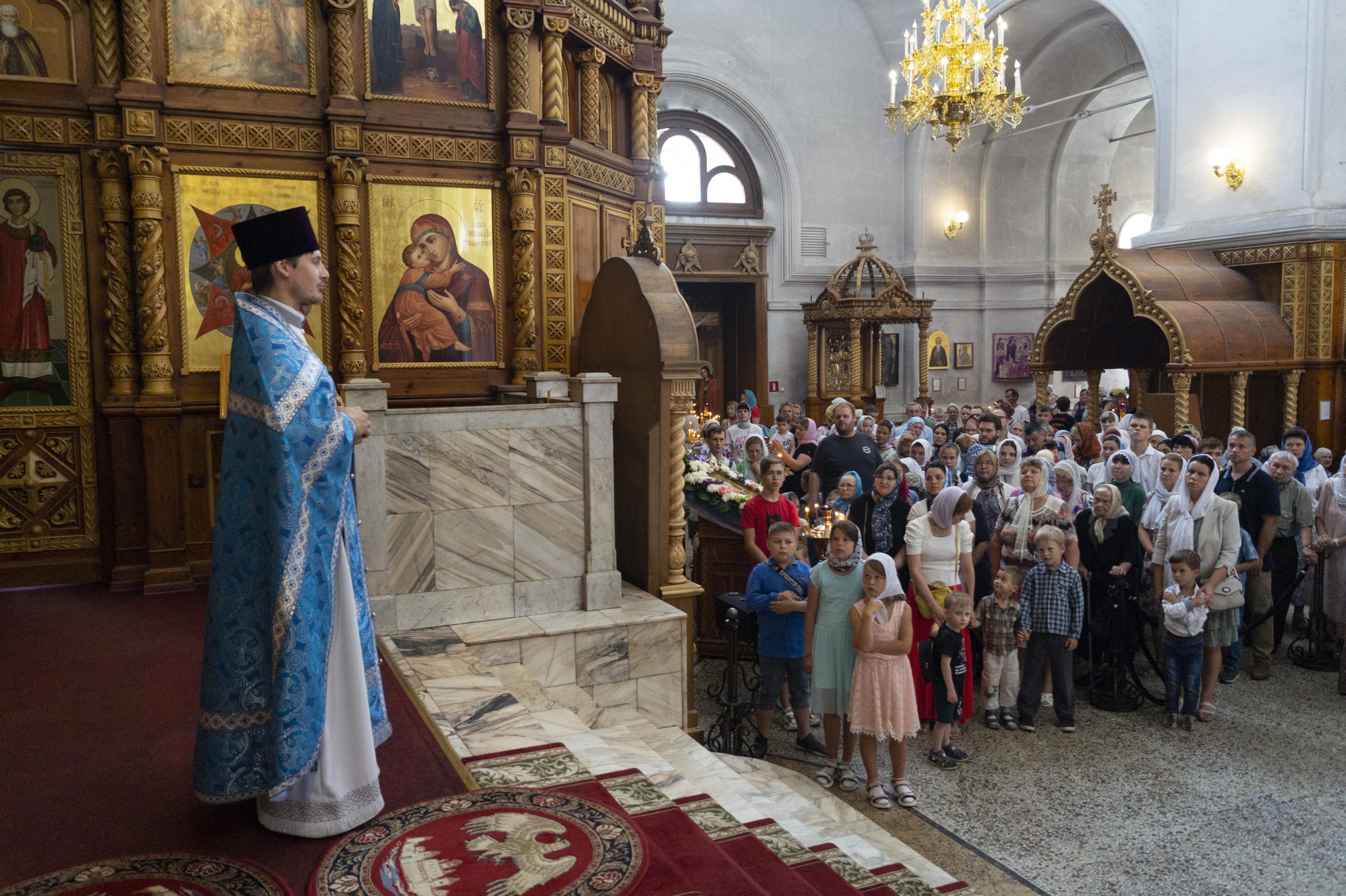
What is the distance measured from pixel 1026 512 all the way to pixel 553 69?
5.30 m

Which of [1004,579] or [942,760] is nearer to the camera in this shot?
[942,760]

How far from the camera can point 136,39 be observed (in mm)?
7062

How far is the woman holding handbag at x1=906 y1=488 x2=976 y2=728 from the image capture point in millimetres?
6434

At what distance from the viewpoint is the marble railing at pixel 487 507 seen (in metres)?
5.90

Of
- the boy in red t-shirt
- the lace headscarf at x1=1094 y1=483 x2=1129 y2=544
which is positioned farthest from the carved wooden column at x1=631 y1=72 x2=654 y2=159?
the lace headscarf at x1=1094 y1=483 x2=1129 y2=544

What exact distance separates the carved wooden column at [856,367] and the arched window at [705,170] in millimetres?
3393

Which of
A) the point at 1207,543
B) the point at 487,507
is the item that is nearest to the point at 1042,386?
the point at 1207,543

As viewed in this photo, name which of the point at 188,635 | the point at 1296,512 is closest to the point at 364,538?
the point at 188,635

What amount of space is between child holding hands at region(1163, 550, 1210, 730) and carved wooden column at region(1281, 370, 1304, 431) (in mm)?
7570

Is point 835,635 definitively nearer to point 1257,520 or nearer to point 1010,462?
point 1010,462

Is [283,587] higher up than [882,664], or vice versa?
[283,587]

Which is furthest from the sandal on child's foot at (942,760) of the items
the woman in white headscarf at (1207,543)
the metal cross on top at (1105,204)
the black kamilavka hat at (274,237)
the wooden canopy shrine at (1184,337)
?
the metal cross on top at (1105,204)

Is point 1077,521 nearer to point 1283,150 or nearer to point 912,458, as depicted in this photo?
point 912,458

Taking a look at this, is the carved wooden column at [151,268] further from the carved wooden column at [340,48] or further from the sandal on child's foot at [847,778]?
the sandal on child's foot at [847,778]
